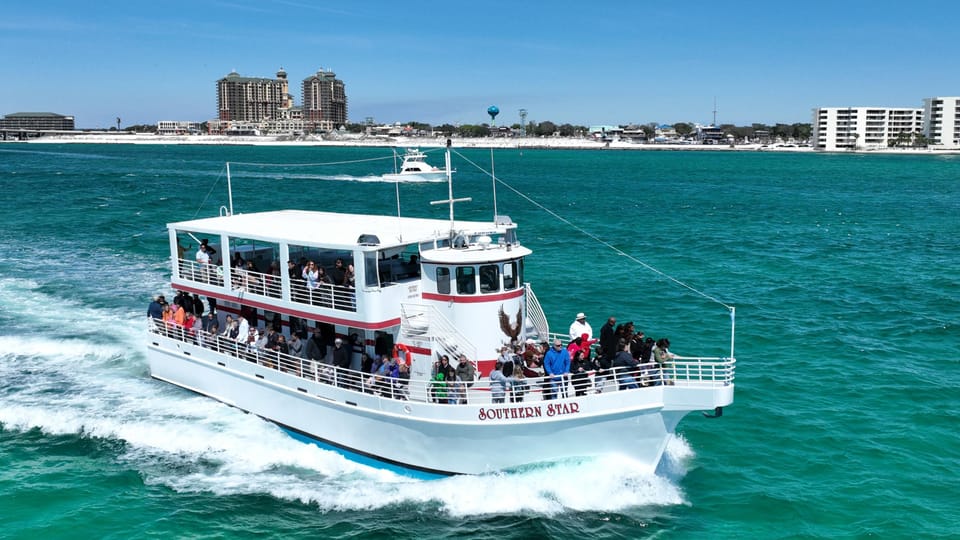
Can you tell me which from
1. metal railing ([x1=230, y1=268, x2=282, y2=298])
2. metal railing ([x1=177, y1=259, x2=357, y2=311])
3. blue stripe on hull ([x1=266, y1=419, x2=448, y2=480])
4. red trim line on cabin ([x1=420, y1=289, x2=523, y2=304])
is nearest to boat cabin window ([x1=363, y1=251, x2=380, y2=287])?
metal railing ([x1=177, y1=259, x2=357, y2=311])

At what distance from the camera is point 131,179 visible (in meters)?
104

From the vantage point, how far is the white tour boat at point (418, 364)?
15.4 metres

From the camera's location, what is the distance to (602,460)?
1570 centimetres

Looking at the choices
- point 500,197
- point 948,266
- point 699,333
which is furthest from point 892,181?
point 699,333

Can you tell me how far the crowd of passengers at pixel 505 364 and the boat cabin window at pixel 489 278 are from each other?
4.48 feet

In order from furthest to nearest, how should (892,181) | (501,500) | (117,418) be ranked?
(892,181) < (117,418) < (501,500)

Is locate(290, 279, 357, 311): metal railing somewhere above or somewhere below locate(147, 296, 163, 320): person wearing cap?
above

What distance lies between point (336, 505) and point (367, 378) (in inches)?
113

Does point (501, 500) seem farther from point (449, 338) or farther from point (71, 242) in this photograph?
point (71, 242)

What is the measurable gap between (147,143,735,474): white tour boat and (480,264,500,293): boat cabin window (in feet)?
0.09

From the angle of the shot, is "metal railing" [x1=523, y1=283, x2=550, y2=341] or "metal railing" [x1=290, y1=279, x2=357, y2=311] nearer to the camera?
"metal railing" [x1=290, y1=279, x2=357, y2=311]

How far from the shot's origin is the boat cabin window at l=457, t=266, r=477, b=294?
55.3ft

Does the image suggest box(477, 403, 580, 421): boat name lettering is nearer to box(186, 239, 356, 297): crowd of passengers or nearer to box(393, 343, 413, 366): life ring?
box(393, 343, 413, 366): life ring

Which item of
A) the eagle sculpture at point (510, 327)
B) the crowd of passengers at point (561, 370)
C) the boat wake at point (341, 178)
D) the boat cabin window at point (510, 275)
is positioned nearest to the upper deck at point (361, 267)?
the boat cabin window at point (510, 275)
